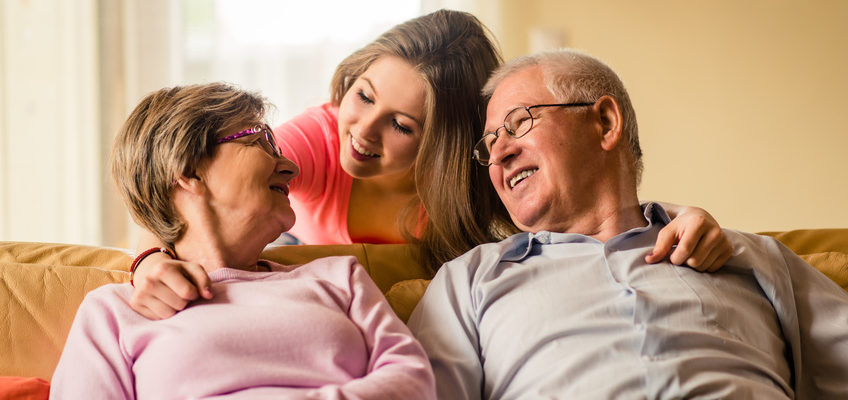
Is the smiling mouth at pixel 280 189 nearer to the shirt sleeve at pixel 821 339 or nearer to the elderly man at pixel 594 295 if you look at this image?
the elderly man at pixel 594 295

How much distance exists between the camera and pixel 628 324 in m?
1.37

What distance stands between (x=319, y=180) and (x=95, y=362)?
0.96 metres

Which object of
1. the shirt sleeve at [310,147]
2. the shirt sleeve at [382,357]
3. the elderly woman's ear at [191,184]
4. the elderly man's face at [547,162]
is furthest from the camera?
the shirt sleeve at [310,147]

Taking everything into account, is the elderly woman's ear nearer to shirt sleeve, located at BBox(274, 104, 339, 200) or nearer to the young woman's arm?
the young woman's arm

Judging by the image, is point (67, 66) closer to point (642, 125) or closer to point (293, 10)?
point (293, 10)

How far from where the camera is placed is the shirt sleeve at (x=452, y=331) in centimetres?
137

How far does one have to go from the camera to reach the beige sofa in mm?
1467

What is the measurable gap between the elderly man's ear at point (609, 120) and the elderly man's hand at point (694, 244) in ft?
0.79

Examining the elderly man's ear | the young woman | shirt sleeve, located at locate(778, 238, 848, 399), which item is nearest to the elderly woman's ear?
the young woman

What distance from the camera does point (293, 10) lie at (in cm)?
389

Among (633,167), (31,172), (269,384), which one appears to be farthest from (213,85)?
(31,172)

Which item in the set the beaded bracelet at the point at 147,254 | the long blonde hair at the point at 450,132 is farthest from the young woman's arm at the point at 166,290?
the long blonde hair at the point at 450,132

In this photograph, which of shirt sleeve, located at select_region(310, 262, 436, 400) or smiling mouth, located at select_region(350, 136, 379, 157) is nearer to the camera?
shirt sleeve, located at select_region(310, 262, 436, 400)

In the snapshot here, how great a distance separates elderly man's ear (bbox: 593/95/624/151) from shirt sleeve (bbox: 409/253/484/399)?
0.39 meters
